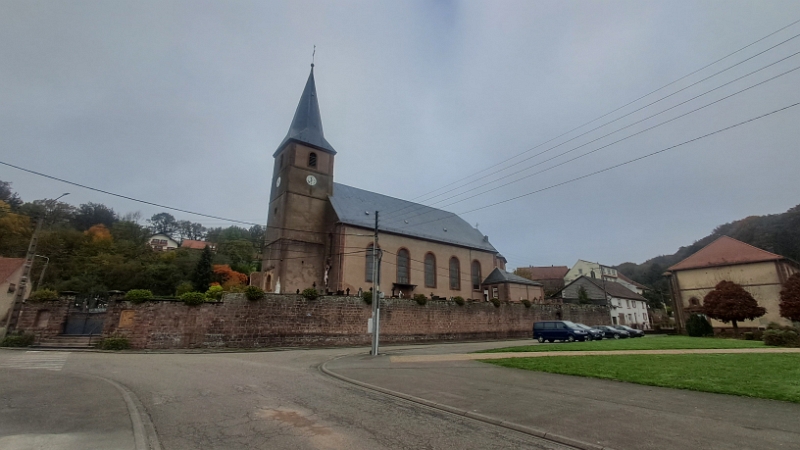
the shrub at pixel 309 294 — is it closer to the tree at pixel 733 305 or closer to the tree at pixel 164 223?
the tree at pixel 733 305

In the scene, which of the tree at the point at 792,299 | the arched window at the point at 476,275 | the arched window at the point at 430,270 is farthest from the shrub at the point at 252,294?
the tree at the point at 792,299

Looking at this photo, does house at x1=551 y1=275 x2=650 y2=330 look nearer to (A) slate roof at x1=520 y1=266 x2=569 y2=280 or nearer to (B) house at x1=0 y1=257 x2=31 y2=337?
(A) slate roof at x1=520 y1=266 x2=569 y2=280

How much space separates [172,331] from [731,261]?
47.9 meters

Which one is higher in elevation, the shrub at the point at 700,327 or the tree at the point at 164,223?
the tree at the point at 164,223

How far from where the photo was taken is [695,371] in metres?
10.8

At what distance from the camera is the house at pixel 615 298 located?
2050 inches

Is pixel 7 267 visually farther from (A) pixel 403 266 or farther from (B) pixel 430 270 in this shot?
(B) pixel 430 270

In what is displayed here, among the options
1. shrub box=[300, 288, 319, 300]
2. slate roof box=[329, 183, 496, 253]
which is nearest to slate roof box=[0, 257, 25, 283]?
shrub box=[300, 288, 319, 300]

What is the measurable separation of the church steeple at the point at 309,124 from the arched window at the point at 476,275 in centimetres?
2008

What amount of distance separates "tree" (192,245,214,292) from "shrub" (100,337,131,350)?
28650mm

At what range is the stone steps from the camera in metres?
20.9

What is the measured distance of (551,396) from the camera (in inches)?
330

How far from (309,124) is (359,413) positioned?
33.3 meters

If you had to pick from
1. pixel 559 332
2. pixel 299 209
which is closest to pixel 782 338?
pixel 559 332
